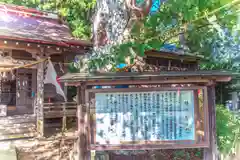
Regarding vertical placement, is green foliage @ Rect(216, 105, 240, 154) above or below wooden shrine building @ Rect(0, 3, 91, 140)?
below

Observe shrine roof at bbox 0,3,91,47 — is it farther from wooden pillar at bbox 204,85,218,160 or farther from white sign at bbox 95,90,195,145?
wooden pillar at bbox 204,85,218,160

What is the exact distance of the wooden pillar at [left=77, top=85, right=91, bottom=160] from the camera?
9.78 ft

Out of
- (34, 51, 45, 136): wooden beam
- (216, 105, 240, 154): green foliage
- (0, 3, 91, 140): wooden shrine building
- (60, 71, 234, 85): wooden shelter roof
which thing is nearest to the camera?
(60, 71, 234, 85): wooden shelter roof

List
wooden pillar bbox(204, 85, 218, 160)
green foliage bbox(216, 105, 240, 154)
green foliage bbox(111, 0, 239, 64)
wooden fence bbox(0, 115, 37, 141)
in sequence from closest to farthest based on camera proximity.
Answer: green foliage bbox(111, 0, 239, 64) < wooden pillar bbox(204, 85, 218, 160) < green foliage bbox(216, 105, 240, 154) < wooden fence bbox(0, 115, 37, 141)

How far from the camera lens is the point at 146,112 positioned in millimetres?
3002

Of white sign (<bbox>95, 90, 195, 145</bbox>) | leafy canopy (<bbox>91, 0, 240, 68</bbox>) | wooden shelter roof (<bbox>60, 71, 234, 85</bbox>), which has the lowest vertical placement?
white sign (<bbox>95, 90, 195, 145</bbox>)

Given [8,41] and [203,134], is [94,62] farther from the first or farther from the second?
[8,41]

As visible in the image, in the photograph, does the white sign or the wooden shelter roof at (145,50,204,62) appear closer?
the white sign

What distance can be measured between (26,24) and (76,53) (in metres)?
2.42

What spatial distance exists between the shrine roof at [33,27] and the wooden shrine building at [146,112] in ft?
14.2

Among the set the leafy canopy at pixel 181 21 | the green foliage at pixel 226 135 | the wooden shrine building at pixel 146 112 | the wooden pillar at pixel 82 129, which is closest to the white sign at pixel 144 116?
the wooden shrine building at pixel 146 112

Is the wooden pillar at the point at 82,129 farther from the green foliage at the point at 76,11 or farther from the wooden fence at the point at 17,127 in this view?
the green foliage at the point at 76,11

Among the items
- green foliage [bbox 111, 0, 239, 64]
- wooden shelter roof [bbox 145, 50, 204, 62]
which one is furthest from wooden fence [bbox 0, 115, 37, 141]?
green foliage [bbox 111, 0, 239, 64]

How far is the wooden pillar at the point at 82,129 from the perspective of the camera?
2.98 metres
